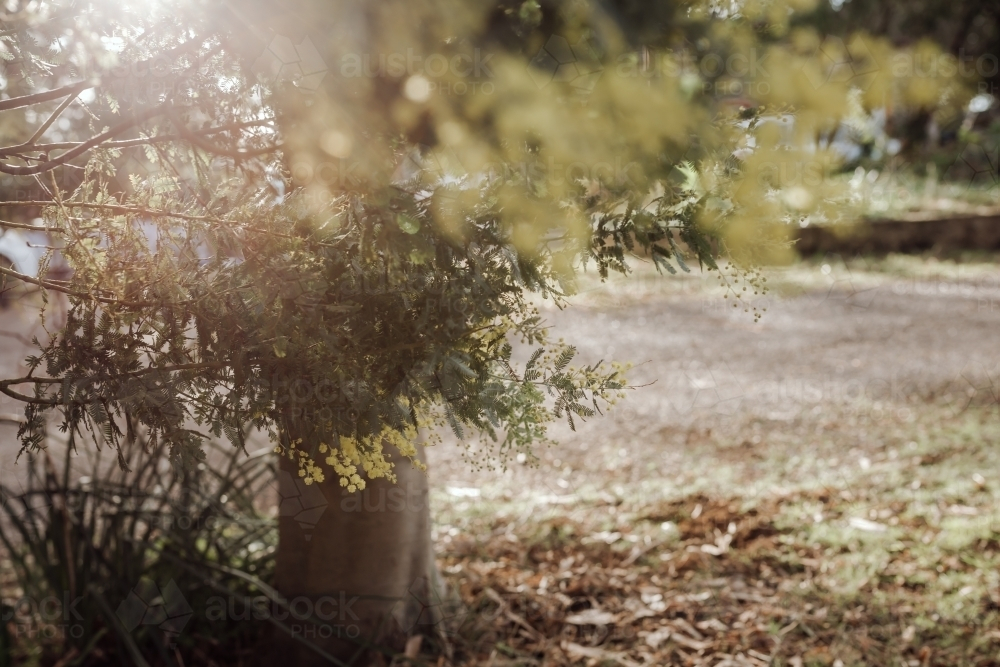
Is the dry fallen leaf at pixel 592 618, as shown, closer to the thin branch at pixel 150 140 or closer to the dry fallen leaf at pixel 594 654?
the dry fallen leaf at pixel 594 654

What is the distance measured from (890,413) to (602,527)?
89.5 inches

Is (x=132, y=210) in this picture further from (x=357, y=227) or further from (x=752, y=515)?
(x=752, y=515)

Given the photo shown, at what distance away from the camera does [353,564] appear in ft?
8.59

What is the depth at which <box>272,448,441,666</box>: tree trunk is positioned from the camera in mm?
2566

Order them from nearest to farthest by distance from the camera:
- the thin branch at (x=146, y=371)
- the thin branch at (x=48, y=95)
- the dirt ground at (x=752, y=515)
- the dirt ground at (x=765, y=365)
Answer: the thin branch at (x=146, y=371) → the thin branch at (x=48, y=95) → the dirt ground at (x=752, y=515) → the dirt ground at (x=765, y=365)

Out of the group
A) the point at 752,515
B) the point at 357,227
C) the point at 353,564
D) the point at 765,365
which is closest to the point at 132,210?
the point at 357,227

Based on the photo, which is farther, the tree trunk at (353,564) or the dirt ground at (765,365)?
the dirt ground at (765,365)

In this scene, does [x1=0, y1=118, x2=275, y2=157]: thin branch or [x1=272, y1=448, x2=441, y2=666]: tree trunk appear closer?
[x1=0, y1=118, x2=275, y2=157]: thin branch

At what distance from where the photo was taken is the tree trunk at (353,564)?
8.42ft

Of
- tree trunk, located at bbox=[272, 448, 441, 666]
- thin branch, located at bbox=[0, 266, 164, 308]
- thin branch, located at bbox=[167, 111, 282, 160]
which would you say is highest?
thin branch, located at bbox=[167, 111, 282, 160]

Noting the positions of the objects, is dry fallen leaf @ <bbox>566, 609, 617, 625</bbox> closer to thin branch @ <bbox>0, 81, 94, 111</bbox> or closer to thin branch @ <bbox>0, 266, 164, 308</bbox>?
thin branch @ <bbox>0, 266, 164, 308</bbox>

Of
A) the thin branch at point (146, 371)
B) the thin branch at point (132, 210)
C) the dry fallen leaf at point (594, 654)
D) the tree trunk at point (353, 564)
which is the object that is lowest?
the dry fallen leaf at point (594, 654)

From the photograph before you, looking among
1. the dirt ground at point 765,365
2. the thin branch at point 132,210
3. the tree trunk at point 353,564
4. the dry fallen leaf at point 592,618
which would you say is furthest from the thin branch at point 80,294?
the dirt ground at point 765,365

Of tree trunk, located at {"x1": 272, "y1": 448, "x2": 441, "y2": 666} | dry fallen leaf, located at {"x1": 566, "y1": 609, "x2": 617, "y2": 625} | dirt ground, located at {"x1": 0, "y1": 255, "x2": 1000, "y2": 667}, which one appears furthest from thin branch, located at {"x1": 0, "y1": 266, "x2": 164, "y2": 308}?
dry fallen leaf, located at {"x1": 566, "y1": 609, "x2": 617, "y2": 625}
